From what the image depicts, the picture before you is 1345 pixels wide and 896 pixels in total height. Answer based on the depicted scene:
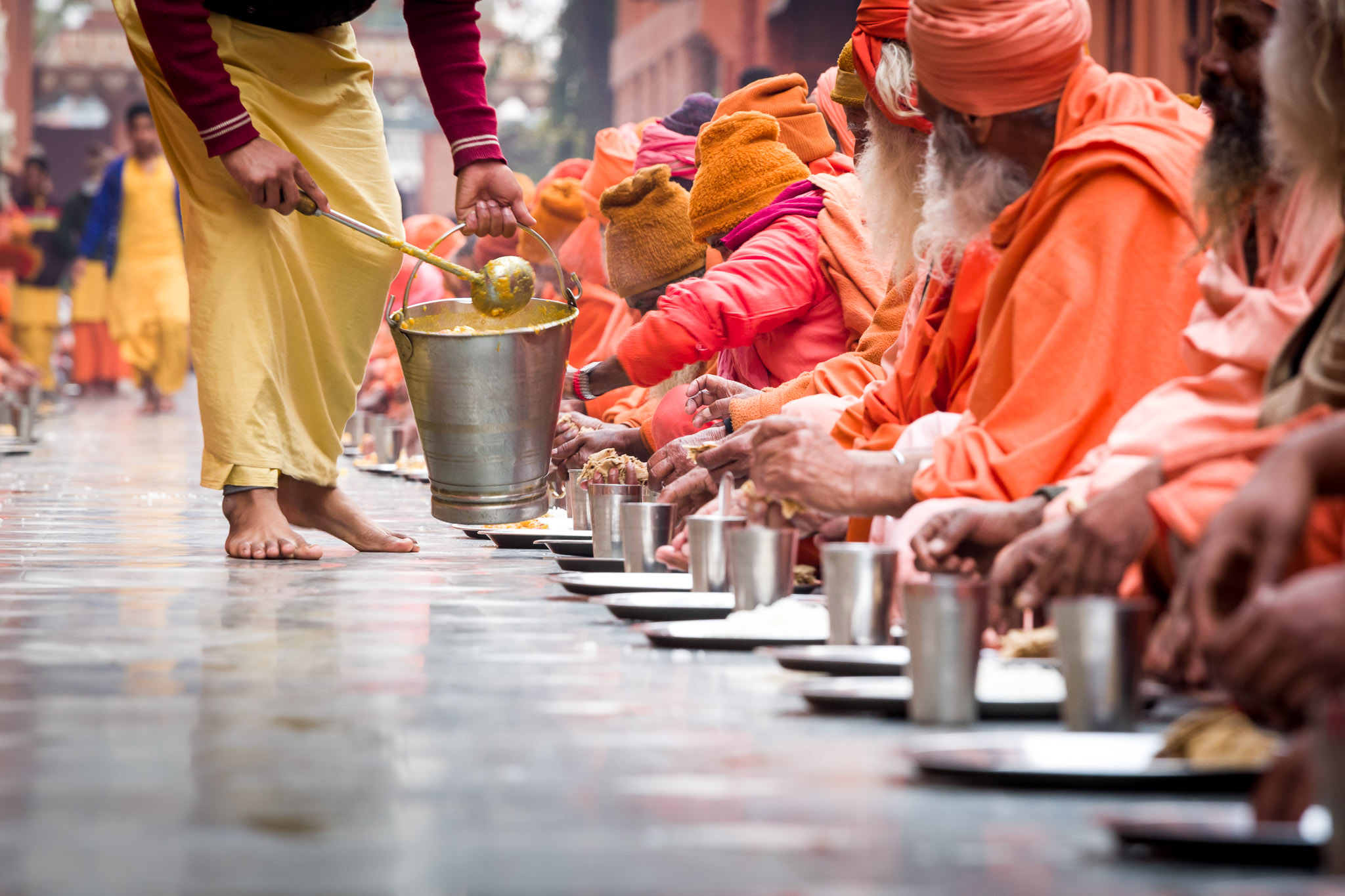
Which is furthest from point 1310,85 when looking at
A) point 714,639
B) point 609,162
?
point 609,162

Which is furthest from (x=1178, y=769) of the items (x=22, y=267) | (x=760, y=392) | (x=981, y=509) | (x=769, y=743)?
(x=22, y=267)

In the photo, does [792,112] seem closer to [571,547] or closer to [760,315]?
[760,315]

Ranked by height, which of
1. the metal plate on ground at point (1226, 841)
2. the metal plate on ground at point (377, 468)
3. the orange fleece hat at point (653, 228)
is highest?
the orange fleece hat at point (653, 228)

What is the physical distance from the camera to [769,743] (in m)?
1.97

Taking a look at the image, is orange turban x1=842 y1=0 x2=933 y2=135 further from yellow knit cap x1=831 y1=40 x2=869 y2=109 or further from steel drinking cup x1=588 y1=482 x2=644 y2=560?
steel drinking cup x1=588 y1=482 x2=644 y2=560

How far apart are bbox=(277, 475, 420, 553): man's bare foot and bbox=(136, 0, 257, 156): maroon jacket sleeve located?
0.85 meters

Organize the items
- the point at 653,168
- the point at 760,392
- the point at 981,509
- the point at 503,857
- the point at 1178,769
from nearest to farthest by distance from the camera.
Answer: the point at 503,857 < the point at 1178,769 < the point at 981,509 < the point at 760,392 < the point at 653,168

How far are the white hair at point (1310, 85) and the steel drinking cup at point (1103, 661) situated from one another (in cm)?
67

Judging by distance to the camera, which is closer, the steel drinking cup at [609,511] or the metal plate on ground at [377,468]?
the steel drinking cup at [609,511]

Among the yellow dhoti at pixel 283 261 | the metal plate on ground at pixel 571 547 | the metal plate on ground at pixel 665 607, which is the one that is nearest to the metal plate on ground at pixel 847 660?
the metal plate on ground at pixel 665 607

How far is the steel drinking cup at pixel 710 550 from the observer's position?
313 cm

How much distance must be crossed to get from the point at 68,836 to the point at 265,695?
690 mm

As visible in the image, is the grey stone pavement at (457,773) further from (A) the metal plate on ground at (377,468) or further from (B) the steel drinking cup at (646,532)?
(A) the metal plate on ground at (377,468)

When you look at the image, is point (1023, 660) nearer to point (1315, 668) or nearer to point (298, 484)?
point (1315, 668)
